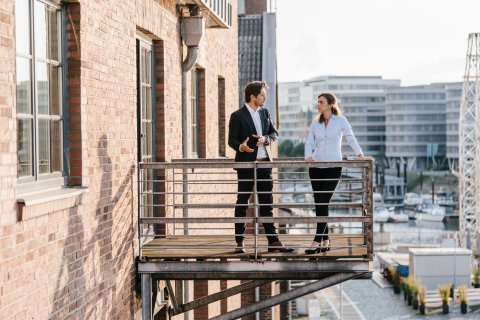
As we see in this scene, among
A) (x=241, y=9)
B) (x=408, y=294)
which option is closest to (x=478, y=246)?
(x=408, y=294)

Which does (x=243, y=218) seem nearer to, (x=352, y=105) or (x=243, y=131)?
(x=243, y=131)

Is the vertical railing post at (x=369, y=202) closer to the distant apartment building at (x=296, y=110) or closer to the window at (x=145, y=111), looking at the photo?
the window at (x=145, y=111)

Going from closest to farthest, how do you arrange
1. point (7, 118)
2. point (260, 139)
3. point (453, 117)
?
point (7, 118)
point (260, 139)
point (453, 117)

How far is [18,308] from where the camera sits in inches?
225

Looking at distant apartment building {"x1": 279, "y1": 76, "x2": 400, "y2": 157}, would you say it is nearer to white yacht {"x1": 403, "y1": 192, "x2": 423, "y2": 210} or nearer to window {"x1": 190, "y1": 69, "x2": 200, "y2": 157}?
white yacht {"x1": 403, "y1": 192, "x2": 423, "y2": 210}

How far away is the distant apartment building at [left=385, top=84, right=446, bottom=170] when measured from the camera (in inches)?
6535

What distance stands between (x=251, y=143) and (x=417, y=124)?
161 meters

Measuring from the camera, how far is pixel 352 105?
181 m

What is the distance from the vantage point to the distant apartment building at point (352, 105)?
17925 cm

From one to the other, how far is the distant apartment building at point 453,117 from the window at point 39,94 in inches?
6183

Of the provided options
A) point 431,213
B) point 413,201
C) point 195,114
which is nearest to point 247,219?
point 195,114

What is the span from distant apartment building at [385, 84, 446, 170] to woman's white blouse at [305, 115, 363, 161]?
159 meters

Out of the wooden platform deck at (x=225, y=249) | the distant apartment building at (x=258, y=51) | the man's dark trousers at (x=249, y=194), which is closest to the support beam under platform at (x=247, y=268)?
the wooden platform deck at (x=225, y=249)

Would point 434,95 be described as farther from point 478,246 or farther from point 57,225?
point 57,225
